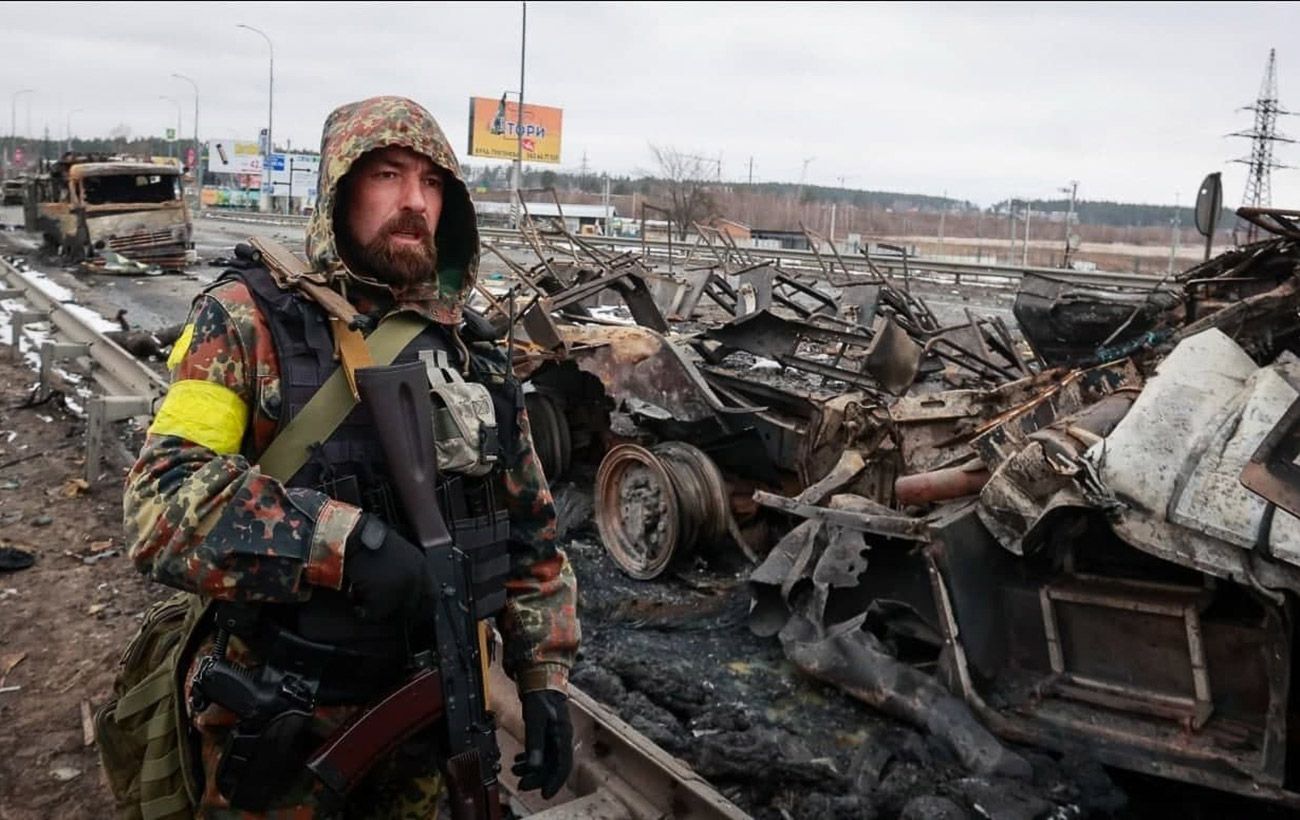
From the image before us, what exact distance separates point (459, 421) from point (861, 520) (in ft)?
8.60

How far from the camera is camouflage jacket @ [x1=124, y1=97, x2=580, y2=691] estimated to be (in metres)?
1.69

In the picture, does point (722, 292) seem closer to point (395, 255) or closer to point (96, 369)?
point (96, 369)

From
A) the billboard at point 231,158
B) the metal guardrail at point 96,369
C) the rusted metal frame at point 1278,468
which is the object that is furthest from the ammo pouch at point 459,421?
the billboard at point 231,158

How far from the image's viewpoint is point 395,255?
2027 millimetres

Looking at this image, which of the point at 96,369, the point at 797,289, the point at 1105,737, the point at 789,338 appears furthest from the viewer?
the point at 96,369

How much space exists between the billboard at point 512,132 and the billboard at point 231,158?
29.3 m

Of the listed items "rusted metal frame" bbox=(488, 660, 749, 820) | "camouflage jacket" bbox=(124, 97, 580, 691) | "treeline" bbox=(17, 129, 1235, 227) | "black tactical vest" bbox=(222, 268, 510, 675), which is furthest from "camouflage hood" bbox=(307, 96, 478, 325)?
Answer: "treeline" bbox=(17, 129, 1235, 227)

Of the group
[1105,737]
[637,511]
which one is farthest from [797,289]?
[1105,737]

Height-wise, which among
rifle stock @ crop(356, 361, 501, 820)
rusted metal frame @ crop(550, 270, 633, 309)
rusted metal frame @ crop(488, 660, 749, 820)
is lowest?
rusted metal frame @ crop(488, 660, 749, 820)

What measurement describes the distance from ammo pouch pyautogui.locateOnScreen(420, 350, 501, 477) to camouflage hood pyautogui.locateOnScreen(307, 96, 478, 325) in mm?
153

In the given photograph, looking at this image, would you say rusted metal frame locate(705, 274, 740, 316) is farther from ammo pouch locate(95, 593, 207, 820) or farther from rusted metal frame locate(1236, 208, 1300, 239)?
ammo pouch locate(95, 593, 207, 820)

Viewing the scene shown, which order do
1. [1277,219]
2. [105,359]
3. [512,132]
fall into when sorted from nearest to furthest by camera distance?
[1277,219] → [105,359] → [512,132]

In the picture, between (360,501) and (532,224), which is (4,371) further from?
(360,501)

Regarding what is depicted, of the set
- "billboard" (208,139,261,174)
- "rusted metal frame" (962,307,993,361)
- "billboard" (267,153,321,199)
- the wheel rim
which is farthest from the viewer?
"billboard" (208,139,261,174)
